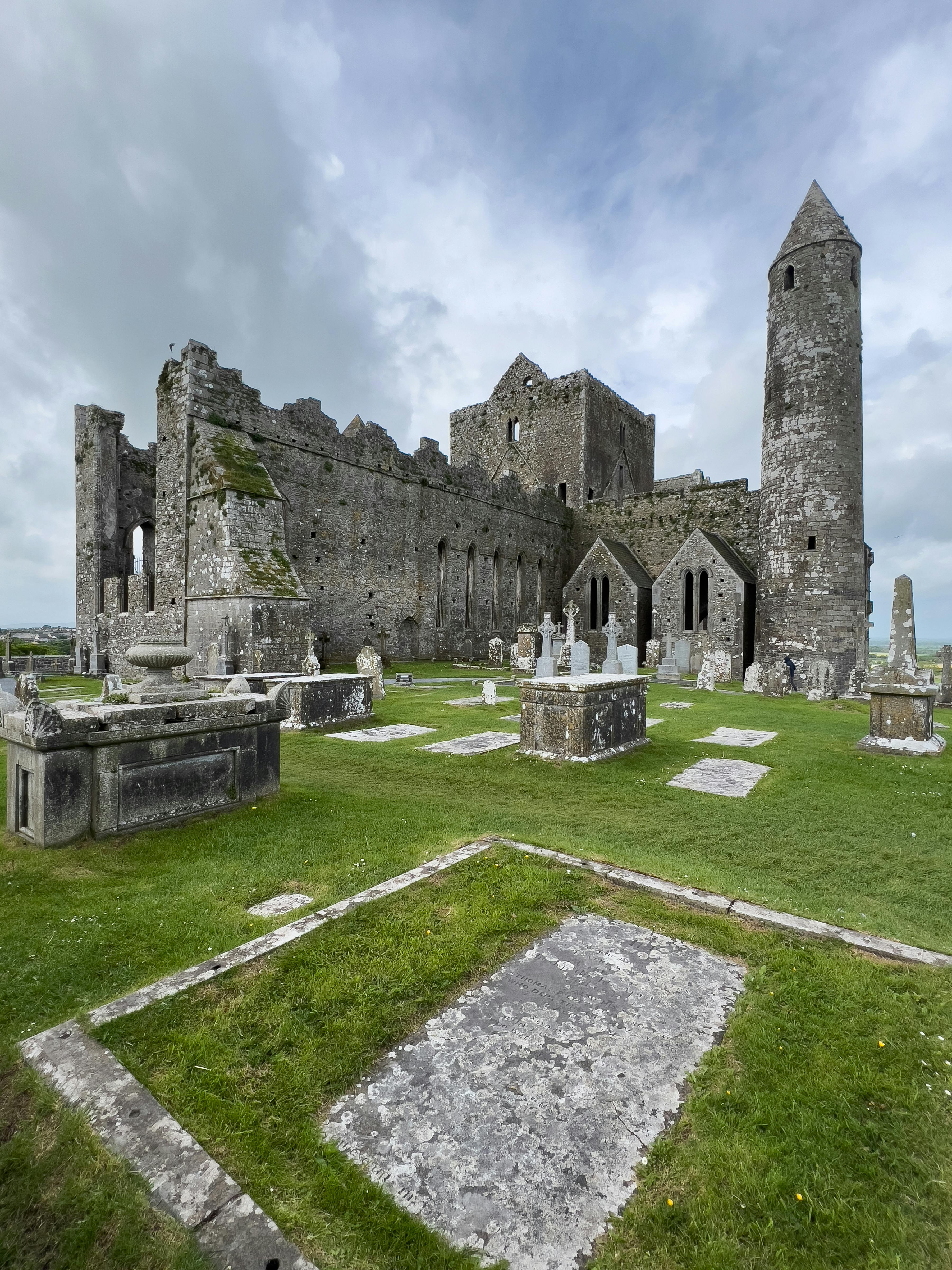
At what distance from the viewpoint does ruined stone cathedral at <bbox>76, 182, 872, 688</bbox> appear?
50.0 feet

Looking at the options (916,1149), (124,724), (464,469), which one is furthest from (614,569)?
(916,1149)

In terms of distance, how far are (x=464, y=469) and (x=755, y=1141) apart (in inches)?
930

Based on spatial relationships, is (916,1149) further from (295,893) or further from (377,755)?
(377,755)

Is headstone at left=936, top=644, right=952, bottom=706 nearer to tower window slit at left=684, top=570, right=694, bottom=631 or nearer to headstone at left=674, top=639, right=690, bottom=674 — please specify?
headstone at left=674, top=639, right=690, bottom=674

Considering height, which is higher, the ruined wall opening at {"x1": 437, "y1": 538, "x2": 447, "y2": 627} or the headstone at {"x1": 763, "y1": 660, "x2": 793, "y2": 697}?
the ruined wall opening at {"x1": 437, "y1": 538, "x2": 447, "y2": 627}

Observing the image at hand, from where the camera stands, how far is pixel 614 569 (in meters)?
25.5

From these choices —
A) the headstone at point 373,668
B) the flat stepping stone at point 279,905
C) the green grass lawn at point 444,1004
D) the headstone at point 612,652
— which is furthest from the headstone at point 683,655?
the flat stepping stone at point 279,905

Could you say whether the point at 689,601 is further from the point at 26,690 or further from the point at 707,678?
the point at 26,690

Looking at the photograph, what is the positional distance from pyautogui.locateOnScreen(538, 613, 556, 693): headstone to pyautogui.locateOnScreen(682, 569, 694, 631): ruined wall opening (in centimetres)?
687

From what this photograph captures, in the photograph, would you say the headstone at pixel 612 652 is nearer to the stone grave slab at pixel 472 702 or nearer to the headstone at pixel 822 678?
the stone grave slab at pixel 472 702

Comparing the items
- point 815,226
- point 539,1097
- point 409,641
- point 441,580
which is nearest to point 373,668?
point 409,641

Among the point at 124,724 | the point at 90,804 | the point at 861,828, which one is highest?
the point at 124,724

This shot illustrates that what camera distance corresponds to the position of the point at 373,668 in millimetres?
12484

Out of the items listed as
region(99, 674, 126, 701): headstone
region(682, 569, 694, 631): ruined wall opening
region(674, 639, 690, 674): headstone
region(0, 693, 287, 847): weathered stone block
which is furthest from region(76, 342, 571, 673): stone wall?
region(0, 693, 287, 847): weathered stone block
